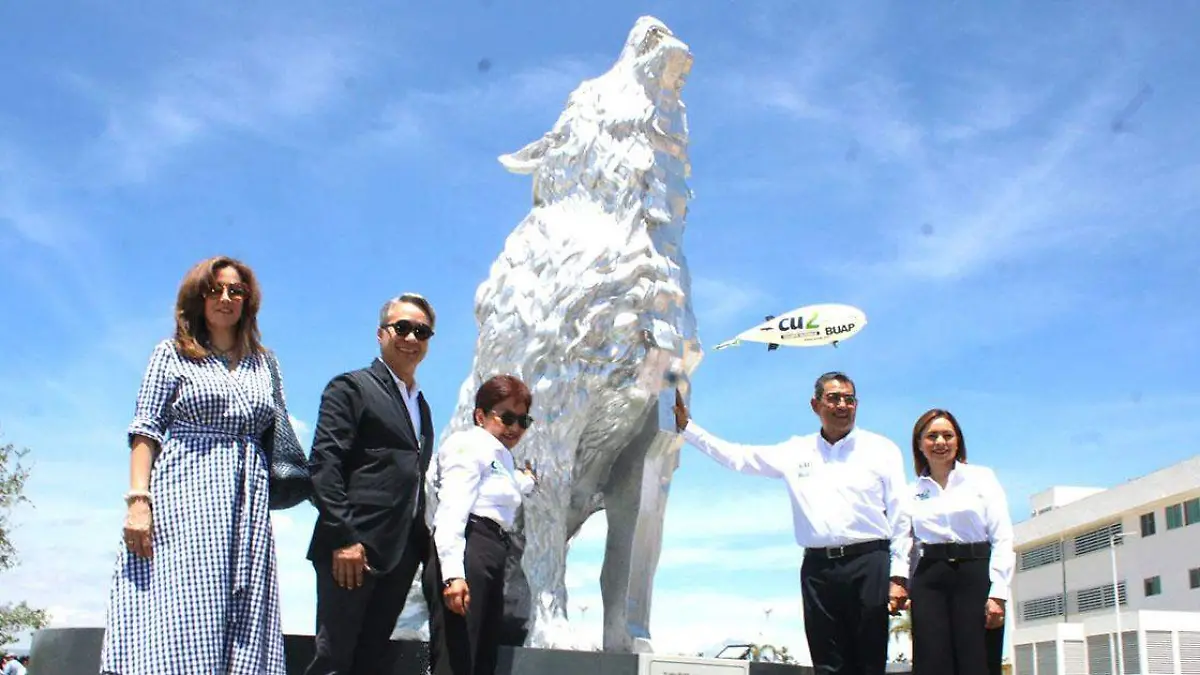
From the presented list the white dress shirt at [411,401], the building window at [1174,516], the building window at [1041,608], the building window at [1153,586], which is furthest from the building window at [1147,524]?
the white dress shirt at [411,401]

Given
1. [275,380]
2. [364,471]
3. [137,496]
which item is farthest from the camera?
[364,471]

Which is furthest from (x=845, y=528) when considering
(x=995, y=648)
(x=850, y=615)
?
(x=995, y=648)

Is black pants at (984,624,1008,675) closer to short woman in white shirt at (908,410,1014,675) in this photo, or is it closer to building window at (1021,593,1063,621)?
short woman in white shirt at (908,410,1014,675)

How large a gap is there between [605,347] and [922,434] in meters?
1.71

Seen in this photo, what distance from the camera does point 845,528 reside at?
442 centimetres

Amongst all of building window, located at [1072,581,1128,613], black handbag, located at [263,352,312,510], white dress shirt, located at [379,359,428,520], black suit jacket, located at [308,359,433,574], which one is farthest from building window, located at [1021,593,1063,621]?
black handbag, located at [263,352,312,510]

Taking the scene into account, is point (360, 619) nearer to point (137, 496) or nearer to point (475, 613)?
point (475, 613)

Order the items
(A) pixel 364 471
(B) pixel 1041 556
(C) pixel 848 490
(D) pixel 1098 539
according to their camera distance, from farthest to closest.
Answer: (B) pixel 1041 556 < (D) pixel 1098 539 < (C) pixel 848 490 < (A) pixel 364 471

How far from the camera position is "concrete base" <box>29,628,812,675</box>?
4.51 meters

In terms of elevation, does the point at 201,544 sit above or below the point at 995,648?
above

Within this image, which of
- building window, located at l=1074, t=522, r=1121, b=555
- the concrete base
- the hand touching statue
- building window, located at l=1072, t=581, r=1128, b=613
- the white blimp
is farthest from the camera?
building window, located at l=1074, t=522, r=1121, b=555

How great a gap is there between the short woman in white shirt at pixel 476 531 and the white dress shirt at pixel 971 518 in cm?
164

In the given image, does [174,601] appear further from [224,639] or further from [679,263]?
[679,263]

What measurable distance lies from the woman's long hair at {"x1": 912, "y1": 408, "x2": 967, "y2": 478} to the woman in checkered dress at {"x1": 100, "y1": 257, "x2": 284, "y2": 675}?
265cm
